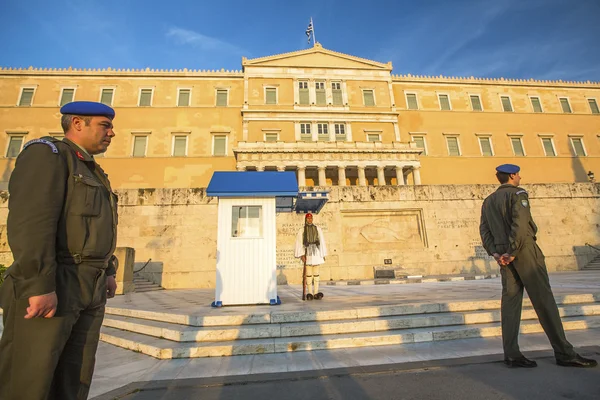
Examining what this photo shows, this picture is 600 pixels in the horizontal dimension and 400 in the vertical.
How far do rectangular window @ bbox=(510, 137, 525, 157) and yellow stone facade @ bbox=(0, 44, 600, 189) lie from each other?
13cm

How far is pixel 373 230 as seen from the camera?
14.0 m

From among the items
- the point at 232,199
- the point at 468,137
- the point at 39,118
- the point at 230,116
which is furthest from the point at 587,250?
the point at 39,118

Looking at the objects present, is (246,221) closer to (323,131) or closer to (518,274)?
(518,274)

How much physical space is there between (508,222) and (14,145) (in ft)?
144

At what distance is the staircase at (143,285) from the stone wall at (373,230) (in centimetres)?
26

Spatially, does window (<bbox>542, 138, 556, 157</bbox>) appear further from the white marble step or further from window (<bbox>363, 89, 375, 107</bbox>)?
the white marble step

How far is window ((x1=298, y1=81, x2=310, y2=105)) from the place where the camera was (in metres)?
36.2

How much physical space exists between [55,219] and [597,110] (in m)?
58.1

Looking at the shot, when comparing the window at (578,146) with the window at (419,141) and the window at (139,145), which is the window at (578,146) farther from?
the window at (139,145)

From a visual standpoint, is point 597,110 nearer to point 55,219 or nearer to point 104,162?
point 55,219

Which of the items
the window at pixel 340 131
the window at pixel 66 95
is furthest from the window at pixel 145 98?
the window at pixel 340 131

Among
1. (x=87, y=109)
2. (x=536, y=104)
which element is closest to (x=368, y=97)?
(x=536, y=104)

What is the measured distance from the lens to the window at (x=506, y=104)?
38.9 metres

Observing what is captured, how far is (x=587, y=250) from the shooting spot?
14.3 metres
